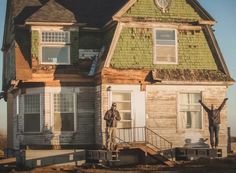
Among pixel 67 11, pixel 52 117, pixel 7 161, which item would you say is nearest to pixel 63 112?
pixel 52 117

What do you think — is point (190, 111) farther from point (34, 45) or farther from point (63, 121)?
point (34, 45)

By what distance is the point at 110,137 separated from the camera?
82.1 feet

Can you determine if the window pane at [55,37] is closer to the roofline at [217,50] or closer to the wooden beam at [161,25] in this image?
the wooden beam at [161,25]

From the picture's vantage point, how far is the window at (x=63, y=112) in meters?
27.7

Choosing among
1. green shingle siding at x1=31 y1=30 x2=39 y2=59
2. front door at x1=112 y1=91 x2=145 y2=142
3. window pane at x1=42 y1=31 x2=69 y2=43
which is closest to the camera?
front door at x1=112 y1=91 x2=145 y2=142

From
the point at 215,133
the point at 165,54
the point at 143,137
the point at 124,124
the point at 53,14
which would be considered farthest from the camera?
the point at 53,14

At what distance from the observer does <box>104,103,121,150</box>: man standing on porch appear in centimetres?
2489

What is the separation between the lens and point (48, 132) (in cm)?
2747

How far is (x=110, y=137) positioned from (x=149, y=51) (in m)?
5.48

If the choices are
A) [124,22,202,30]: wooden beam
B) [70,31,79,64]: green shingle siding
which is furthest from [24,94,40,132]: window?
[124,22,202,30]: wooden beam

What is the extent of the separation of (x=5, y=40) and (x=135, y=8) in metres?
11.7

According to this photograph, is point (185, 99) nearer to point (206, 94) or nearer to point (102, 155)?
point (206, 94)

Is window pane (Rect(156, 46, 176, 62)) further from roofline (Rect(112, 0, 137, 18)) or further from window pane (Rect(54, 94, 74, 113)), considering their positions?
window pane (Rect(54, 94, 74, 113))

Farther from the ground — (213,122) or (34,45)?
(34,45)
